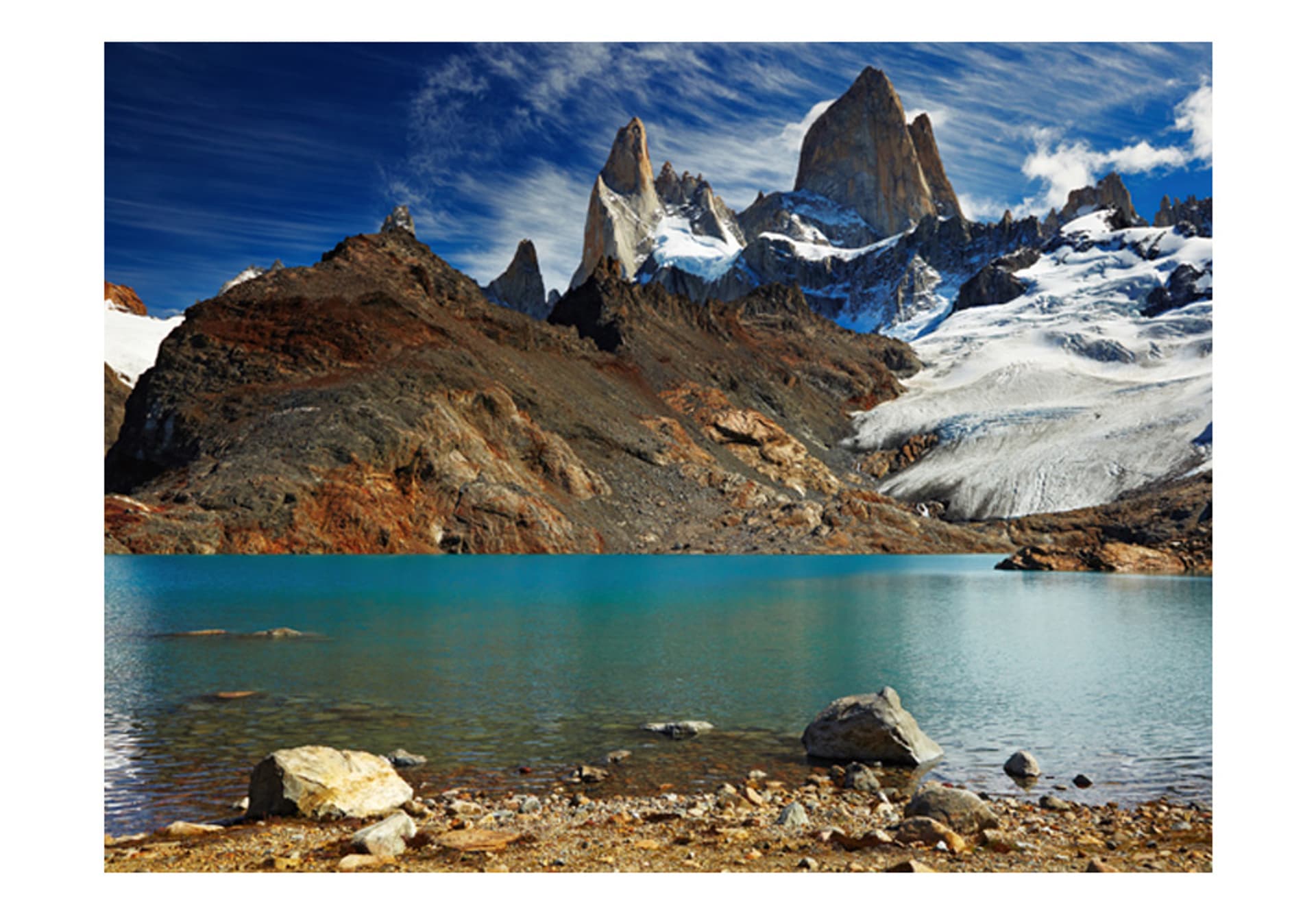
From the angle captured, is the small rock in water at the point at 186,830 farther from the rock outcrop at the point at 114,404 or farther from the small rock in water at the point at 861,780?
the rock outcrop at the point at 114,404

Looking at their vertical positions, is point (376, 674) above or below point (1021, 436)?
below

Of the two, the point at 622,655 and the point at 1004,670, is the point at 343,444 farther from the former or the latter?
the point at 1004,670

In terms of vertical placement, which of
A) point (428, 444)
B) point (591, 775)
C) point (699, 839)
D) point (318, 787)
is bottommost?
point (591, 775)

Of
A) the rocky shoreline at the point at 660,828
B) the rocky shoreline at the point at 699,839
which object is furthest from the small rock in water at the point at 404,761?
the rocky shoreline at the point at 699,839

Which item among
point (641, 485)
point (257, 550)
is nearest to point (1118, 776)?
point (257, 550)

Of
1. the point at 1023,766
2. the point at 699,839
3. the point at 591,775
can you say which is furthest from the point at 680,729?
the point at 699,839

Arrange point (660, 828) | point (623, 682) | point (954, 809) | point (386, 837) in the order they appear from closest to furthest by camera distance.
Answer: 1. point (386, 837)
2. point (660, 828)
3. point (954, 809)
4. point (623, 682)

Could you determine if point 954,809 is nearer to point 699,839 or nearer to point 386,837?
point 699,839
